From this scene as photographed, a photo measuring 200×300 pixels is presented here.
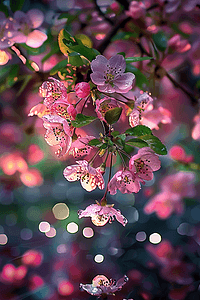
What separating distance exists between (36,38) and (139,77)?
0.28 meters

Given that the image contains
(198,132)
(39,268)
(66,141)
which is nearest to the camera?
(66,141)

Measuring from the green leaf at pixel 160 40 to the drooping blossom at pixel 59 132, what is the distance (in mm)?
407

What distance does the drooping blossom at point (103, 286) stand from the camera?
1.68 ft

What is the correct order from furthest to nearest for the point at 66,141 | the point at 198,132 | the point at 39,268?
the point at 198,132
the point at 39,268
the point at 66,141

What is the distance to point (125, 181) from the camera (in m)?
0.43

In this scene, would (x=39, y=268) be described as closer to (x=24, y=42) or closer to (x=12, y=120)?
(x=12, y=120)

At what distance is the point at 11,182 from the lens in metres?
0.73

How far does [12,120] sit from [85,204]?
13.1 inches

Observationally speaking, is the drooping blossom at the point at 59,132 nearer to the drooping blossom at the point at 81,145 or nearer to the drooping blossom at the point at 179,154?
the drooping blossom at the point at 81,145

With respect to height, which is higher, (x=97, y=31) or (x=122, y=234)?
(x=97, y=31)

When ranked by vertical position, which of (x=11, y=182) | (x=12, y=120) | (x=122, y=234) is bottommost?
(x=122, y=234)

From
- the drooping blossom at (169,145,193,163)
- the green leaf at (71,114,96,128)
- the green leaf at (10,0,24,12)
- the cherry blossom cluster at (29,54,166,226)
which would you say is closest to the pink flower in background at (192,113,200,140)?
the drooping blossom at (169,145,193,163)

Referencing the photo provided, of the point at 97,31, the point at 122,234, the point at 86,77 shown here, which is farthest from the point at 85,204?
the point at 97,31

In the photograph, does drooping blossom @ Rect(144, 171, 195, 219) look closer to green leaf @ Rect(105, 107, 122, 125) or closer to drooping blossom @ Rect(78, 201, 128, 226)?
drooping blossom @ Rect(78, 201, 128, 226)
